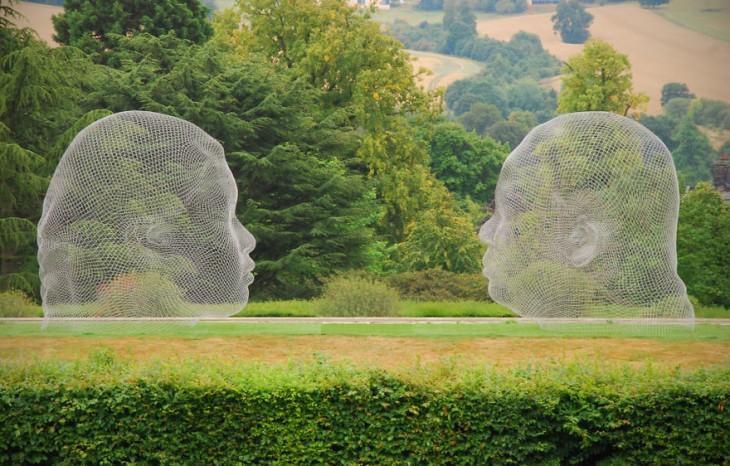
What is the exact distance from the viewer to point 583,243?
50.5 ft

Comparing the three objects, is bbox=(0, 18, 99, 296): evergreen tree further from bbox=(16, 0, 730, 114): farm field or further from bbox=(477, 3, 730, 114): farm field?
bbox=(477, 3, 730, 114): farm field

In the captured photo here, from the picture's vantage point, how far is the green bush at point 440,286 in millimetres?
22109

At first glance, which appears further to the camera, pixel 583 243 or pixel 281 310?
pixel 281 310

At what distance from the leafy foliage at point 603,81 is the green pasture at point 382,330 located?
13.1 metres

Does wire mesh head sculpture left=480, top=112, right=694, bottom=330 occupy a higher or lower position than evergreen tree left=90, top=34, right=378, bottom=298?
higher

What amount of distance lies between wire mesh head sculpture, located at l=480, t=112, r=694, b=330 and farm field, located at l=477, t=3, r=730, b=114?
37.4m

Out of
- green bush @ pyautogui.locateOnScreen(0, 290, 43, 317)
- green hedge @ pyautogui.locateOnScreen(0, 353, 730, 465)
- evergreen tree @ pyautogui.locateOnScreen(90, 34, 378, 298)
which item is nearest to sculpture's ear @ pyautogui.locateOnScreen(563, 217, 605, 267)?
green hedge @ pyautogui.locateOnScreen(0, 353, 730, 465)

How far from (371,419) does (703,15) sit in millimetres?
51852

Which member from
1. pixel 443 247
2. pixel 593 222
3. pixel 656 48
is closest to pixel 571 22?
pixel 656 48

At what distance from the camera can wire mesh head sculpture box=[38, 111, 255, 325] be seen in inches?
584

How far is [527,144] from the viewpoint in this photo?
1598 centimetres

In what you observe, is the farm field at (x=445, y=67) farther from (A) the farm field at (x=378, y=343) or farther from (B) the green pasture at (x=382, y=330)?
(A) the farm field at (x=378, y=343)

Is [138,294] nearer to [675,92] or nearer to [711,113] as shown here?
[711,113]

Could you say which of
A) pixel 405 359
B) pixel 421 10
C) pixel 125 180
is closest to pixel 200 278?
pixel 125 180
